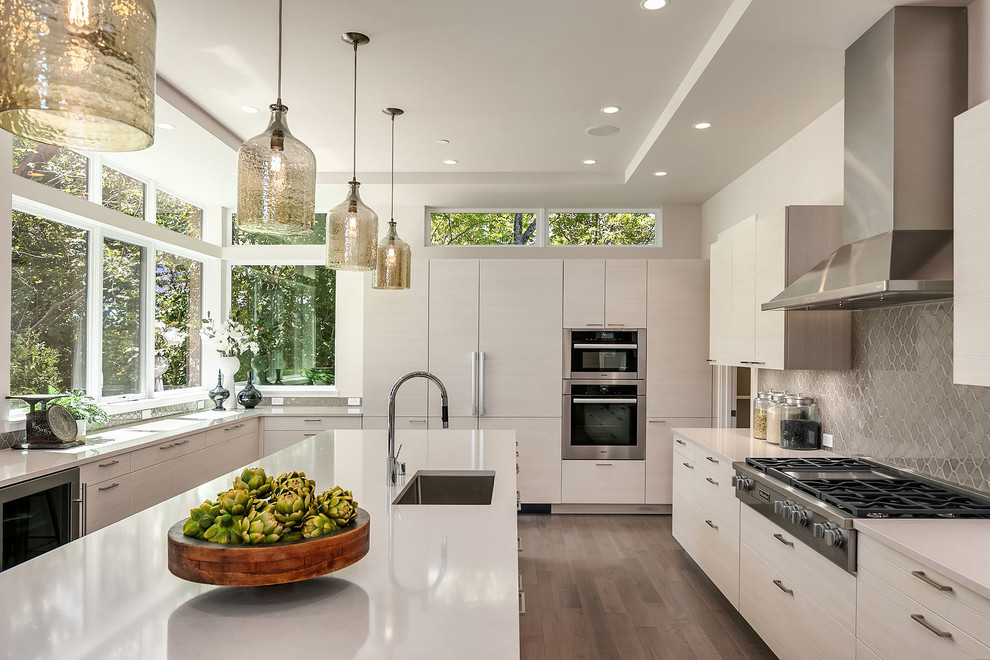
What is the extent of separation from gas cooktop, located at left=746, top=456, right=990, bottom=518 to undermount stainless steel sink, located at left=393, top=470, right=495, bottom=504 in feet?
3.93

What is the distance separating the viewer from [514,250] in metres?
5.83

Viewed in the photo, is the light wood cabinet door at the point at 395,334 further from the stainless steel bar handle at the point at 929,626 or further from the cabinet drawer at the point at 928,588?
the stainless steel bar handle at the point at 929,626

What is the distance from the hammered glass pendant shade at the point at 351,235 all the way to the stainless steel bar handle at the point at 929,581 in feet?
7.12

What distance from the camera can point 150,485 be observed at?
3.68 meters

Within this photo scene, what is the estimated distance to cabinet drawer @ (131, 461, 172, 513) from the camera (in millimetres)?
3537

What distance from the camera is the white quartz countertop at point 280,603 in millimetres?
1075

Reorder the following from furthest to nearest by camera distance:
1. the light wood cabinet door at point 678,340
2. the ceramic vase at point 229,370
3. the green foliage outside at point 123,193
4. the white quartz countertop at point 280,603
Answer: the ceramic vase at point 229,370
the light wood cabinet door at point 678,340
the green foliage outside at point 123,193
the white quartz countertop at point 280,603

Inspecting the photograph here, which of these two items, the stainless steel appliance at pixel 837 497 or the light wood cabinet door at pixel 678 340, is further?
the light wood cabinet door at pixel 678 340

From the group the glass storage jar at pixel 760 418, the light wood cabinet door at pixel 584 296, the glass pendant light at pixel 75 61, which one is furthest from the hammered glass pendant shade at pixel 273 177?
the light wood cabinet door at pixel 584 296

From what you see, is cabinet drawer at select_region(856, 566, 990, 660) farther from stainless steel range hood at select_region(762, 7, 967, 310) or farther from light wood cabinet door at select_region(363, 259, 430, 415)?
light wood cabinet door at select_region(363, 259, 430, 415)

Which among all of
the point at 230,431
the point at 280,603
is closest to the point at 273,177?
the point at 280,603

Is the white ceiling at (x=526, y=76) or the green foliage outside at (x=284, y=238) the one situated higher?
the white ceiling at (x=526, y=76)

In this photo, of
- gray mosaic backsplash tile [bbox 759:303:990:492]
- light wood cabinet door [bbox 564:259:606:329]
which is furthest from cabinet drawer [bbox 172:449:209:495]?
gray mosaic backsplash tile [bbox 759:303:990:492]

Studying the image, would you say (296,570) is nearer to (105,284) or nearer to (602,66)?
(602,66)
